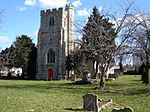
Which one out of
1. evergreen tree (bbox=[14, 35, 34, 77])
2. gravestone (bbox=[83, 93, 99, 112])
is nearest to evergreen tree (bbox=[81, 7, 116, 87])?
gravestone (bbox=[83, 93, 99, 112])

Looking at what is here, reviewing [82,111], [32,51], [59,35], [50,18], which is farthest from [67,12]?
[82,111]

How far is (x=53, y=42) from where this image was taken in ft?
127

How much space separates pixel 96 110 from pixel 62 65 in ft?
97.9

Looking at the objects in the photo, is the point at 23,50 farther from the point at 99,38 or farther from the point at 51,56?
the point at 99,38

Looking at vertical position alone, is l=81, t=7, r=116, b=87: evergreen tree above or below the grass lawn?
above

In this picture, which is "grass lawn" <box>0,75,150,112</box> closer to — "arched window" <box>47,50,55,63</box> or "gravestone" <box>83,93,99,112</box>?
"gravestone" <box>83,93,99,112</box>

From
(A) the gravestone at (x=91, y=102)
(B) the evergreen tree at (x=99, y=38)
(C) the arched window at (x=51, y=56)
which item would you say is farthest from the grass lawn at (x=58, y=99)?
(C) the arched window at (x=51, y=56)

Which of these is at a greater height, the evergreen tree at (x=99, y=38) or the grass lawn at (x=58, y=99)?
the evergreen tree at (x=99, y=38)

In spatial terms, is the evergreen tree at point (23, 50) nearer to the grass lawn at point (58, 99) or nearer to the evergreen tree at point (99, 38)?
the grass lawn at point (58, 99)

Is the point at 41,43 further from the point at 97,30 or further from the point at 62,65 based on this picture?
the point at 97,30

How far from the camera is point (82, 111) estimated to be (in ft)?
24.7

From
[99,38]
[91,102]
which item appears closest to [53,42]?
[99,38]

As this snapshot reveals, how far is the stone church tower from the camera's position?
37312mm

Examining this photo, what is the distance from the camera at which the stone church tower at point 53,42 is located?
37312 mm
